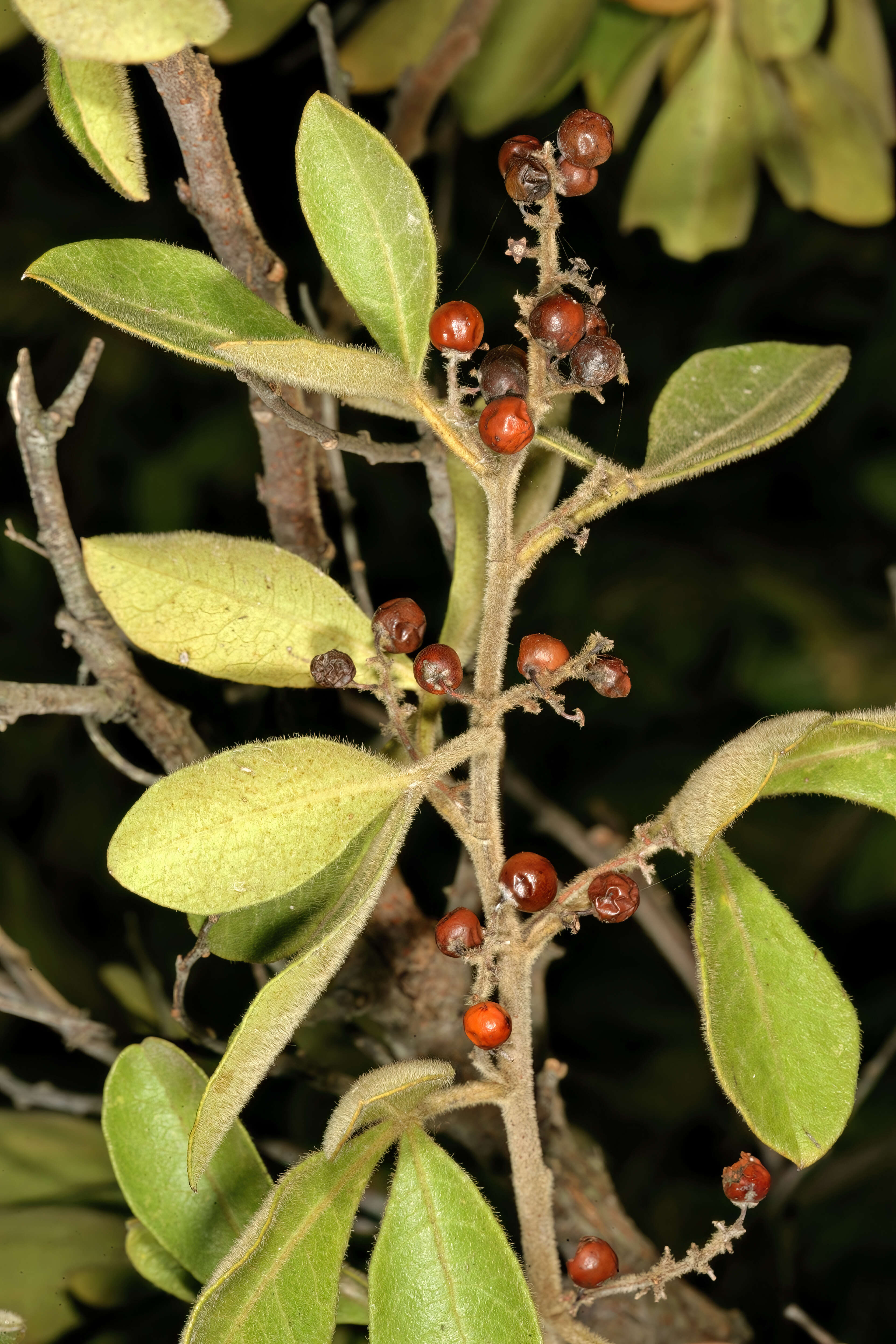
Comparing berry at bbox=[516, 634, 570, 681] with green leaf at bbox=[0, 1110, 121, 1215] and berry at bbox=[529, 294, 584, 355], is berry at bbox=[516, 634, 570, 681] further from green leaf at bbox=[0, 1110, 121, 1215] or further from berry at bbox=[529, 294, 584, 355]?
green leaf at bbox=[0, 1110, 121, 1215]

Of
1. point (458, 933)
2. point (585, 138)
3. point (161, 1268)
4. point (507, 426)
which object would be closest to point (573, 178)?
point (585, 138)

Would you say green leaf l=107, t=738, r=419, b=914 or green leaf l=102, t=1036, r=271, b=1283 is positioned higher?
green leaf l=107, t=738, r=419, b=914

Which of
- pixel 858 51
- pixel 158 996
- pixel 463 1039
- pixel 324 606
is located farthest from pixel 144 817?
pixel 858 51

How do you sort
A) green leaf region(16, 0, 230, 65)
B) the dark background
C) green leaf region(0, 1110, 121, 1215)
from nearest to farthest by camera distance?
green leaf region(16, 0, 230, 65) < green leaf region(0, 1110, 121, 1215) < the dark background

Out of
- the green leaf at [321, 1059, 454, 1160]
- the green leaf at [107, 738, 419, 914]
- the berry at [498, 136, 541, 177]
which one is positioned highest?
the berry at [498, 136, 541, 177]

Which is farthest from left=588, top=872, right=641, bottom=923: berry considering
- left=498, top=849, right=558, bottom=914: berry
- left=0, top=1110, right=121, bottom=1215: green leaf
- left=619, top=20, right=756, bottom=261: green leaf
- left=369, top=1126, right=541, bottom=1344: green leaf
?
left=619, top=20, right=756, bottom=261: green leaf

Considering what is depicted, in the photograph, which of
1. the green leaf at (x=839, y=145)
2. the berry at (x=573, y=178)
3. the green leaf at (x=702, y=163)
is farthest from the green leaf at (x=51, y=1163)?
the green leaf at (x=839, y=145)

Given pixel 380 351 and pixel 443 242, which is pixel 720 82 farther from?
pixel 380 351
